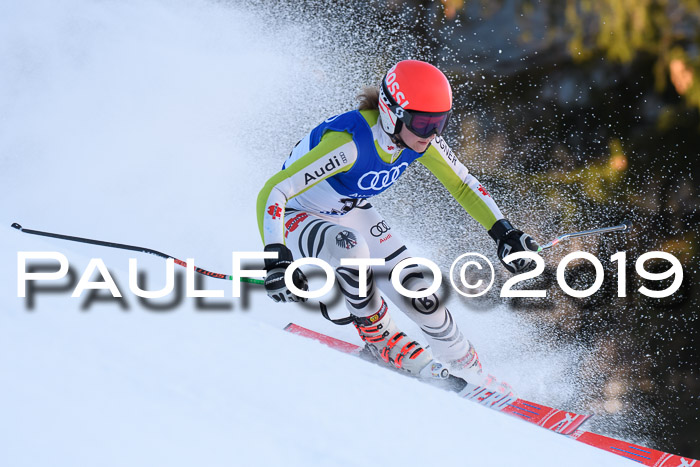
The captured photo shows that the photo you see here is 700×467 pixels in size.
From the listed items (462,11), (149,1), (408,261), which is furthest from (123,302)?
(462,11)

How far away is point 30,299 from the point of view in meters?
1.69

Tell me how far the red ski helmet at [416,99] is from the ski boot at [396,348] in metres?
0.84

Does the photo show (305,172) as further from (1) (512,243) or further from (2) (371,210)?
(1) (512,243)

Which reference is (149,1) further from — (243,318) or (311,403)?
(311,403)

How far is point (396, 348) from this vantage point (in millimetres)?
2768

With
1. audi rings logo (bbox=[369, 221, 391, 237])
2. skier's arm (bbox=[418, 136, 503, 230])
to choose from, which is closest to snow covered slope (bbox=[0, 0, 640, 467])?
audi rings logo (bbox=[369, 221, 391, 237])

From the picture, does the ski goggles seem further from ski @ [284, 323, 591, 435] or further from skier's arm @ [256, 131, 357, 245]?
ski @ [284, 323, 591, 435]

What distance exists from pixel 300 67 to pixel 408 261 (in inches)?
128

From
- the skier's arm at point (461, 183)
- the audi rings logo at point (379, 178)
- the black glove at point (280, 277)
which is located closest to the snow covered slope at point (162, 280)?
the black glove at point (280, 277)

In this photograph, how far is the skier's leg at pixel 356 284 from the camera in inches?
99.7

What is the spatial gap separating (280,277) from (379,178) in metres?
0.64

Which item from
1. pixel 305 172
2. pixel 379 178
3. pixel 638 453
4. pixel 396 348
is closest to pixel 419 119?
pixel 379 178

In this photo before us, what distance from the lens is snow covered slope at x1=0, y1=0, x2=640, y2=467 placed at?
1.21 m

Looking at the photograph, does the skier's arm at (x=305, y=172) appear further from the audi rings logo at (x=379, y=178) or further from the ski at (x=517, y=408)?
the ski at (x=517, y=408)
